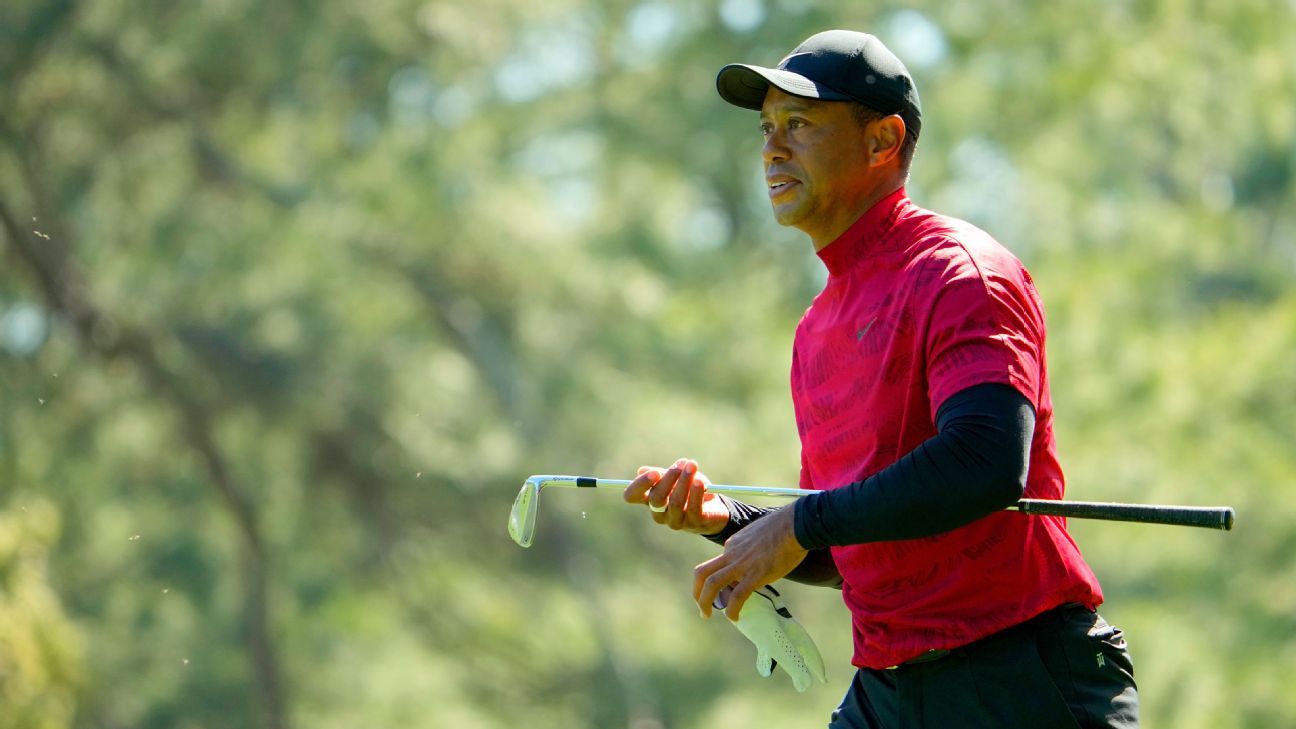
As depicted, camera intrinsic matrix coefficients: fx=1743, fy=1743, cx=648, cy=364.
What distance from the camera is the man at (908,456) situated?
255 cm

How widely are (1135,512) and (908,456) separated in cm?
36

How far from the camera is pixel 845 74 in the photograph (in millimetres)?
2967

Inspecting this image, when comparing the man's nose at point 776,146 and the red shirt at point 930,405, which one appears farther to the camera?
the man's nose at point 776,146

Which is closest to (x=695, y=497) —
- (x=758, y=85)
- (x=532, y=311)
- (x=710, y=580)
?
(x=710, y=580)

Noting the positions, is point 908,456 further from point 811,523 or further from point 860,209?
point 860,209

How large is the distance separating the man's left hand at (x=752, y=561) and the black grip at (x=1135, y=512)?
0.36 metres

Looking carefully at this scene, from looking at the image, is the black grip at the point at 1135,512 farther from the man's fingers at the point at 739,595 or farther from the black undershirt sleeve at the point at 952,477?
the man's fingers at the point at 739,595

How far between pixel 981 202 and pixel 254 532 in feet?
21.0

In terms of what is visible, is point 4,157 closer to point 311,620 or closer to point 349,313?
point 349,313

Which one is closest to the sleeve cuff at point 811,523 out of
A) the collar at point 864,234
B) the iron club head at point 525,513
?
the collar at point 864,234

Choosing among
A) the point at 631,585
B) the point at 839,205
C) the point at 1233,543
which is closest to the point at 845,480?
the point at 839,205

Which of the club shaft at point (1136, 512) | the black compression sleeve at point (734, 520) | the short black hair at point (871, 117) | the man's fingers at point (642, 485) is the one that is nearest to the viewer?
the club shaft at point (1136, 512)

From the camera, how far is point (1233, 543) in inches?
439

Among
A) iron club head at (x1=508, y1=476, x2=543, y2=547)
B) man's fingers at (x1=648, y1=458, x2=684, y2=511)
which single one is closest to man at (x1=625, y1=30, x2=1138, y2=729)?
man's fingers at (x1=648, y1=458, x2=684, y2=511)
